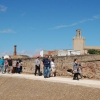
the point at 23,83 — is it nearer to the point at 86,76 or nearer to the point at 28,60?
the point at 86,76

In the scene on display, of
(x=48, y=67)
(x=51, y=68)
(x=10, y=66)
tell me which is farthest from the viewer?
(x=10, y=66)

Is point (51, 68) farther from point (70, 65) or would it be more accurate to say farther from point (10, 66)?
point (10, 66)

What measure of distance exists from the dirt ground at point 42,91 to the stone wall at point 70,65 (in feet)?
9.19

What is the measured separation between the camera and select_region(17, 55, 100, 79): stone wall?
1577 centimetres

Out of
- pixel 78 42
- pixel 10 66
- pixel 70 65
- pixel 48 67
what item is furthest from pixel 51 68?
pixel 78 42

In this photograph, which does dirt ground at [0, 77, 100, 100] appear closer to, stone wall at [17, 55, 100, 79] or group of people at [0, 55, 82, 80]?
group of people at [0, 55, 82, 80]

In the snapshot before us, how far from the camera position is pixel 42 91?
14.1 meters

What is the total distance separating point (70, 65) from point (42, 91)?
4.65m

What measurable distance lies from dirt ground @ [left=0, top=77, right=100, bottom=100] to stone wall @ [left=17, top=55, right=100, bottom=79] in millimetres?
2801

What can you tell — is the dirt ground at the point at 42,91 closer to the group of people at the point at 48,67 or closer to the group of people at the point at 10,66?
the group of people at the point at 48,67

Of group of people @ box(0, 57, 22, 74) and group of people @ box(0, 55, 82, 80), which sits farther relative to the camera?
group of people @ box(0, 57, 22, 74)

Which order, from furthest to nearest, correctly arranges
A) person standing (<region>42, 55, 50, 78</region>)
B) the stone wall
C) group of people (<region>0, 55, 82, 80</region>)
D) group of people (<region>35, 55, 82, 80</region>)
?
person standing (<region>42, 55, 50, 78</region>), the stone wall, group of people (<region>0, 55, 82, 80</region>), group of people (<region>35, 55, 82, 80</region>)

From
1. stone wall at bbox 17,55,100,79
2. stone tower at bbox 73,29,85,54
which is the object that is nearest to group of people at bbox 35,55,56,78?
stone wall at bbox 17,55,100,79

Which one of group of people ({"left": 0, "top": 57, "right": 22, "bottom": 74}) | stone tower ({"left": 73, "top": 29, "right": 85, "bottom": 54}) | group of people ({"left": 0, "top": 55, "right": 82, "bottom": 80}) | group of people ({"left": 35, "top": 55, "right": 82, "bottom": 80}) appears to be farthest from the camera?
stone tower ({"left": 73, "top": 29, "right": 85, "bottom": 54})
